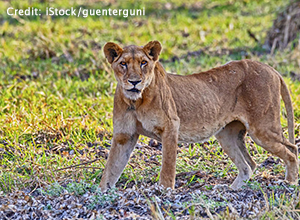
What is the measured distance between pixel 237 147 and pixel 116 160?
1.32m

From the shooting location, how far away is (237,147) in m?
5.37

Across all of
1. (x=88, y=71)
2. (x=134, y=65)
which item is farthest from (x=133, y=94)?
(x=88, y=71)

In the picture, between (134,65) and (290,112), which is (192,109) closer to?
(134,65)

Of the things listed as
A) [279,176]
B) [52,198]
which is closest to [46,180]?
[52,198]

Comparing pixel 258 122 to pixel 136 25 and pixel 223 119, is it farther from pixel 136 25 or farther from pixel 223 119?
pixel 136 25

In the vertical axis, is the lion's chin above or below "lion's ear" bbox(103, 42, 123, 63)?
below

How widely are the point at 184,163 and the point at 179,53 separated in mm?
4245

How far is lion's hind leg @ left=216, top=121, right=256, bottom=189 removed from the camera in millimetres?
5309

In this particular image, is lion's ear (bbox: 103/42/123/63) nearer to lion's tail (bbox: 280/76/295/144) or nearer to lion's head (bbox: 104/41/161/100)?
lion's head (bbox: 104/41/161/100)

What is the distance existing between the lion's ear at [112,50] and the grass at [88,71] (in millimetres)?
1197

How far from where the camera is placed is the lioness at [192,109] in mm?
4531

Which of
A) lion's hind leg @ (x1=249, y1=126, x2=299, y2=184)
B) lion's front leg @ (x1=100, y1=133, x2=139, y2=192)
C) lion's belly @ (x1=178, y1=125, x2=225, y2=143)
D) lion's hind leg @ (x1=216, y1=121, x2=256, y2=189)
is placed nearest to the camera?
lion's front leg @ (x1=100, y1=133, x2=139, y2=192)

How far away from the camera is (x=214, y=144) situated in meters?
6.27

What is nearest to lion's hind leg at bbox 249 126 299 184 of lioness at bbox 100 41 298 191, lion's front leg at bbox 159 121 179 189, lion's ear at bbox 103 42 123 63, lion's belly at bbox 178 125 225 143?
lioness at bbox 100 41 298 191
